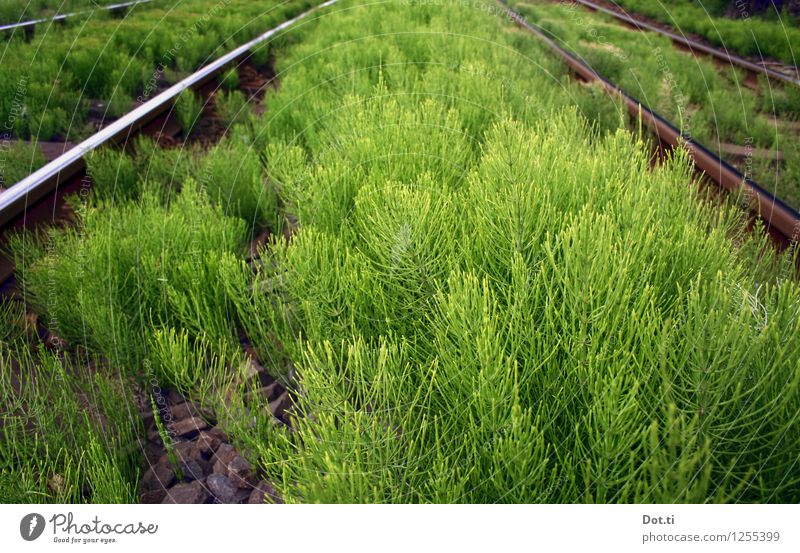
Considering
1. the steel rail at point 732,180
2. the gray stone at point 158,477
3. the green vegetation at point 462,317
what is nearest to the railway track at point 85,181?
the steel rail at point 732,180

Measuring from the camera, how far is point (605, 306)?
1.33 metres

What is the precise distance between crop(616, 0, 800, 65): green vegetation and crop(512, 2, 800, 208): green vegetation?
24 centimetres

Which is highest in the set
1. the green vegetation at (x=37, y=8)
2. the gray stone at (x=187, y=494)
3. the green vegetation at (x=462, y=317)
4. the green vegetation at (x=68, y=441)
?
the green vegetation at (x=37, y=8)

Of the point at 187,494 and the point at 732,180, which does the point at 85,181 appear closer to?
the point at 187,494

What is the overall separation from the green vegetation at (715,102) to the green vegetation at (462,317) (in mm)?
957

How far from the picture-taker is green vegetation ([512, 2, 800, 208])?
10.9 feet

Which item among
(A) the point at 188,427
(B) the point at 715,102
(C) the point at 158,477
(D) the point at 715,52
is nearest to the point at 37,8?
(A) the point at 188,427

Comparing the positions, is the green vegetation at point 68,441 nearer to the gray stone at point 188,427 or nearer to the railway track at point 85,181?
the gray stone at point 188,427

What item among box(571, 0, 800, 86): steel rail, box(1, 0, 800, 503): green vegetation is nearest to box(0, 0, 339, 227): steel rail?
box(1, 0, 800, 503): green vegetation

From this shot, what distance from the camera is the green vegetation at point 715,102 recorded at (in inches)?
131
